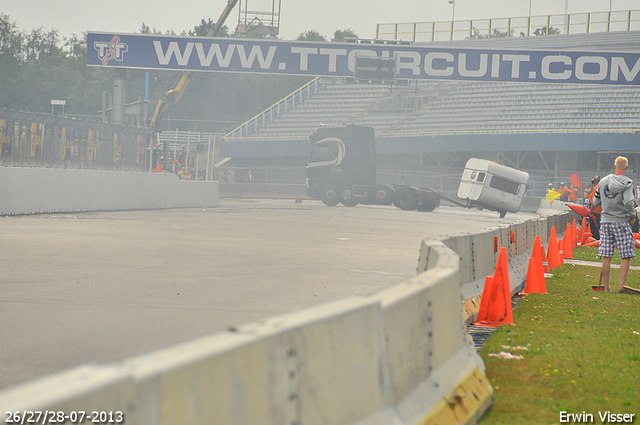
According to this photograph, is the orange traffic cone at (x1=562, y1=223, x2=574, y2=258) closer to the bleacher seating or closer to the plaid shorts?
the plaid shorts

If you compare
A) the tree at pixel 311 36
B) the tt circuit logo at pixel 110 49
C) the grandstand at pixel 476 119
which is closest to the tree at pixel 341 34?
the tree at pixel 311 36

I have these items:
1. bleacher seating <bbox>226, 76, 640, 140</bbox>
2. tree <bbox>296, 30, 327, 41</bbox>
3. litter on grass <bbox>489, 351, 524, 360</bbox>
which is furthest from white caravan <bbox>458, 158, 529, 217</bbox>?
tree <bbox>296, 30, 327, 41</bbox>

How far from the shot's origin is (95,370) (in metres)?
2.18

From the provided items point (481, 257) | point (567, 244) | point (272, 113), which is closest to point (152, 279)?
point (481, 257)

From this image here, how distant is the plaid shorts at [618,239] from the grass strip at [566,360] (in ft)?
2.01

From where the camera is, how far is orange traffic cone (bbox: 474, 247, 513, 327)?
7.95 m

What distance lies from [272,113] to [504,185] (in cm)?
2873

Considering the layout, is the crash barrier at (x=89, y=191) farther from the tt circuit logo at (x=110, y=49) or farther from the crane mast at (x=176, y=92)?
the crane mast at (x=176, y=92)

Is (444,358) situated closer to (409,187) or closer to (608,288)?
(608,288)

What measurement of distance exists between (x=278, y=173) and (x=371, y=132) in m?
14.3

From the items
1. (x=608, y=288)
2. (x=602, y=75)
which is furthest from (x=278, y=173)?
(x=608, y=288)

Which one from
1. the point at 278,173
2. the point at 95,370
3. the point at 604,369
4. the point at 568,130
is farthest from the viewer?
the point at 278,173

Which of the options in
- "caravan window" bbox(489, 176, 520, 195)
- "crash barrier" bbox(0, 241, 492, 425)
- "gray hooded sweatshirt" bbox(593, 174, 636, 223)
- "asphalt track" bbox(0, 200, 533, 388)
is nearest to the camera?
"crash barrier" bbox(0, 241, 492, 425)

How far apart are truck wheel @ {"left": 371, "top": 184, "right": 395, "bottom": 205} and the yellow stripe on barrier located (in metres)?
31.5
